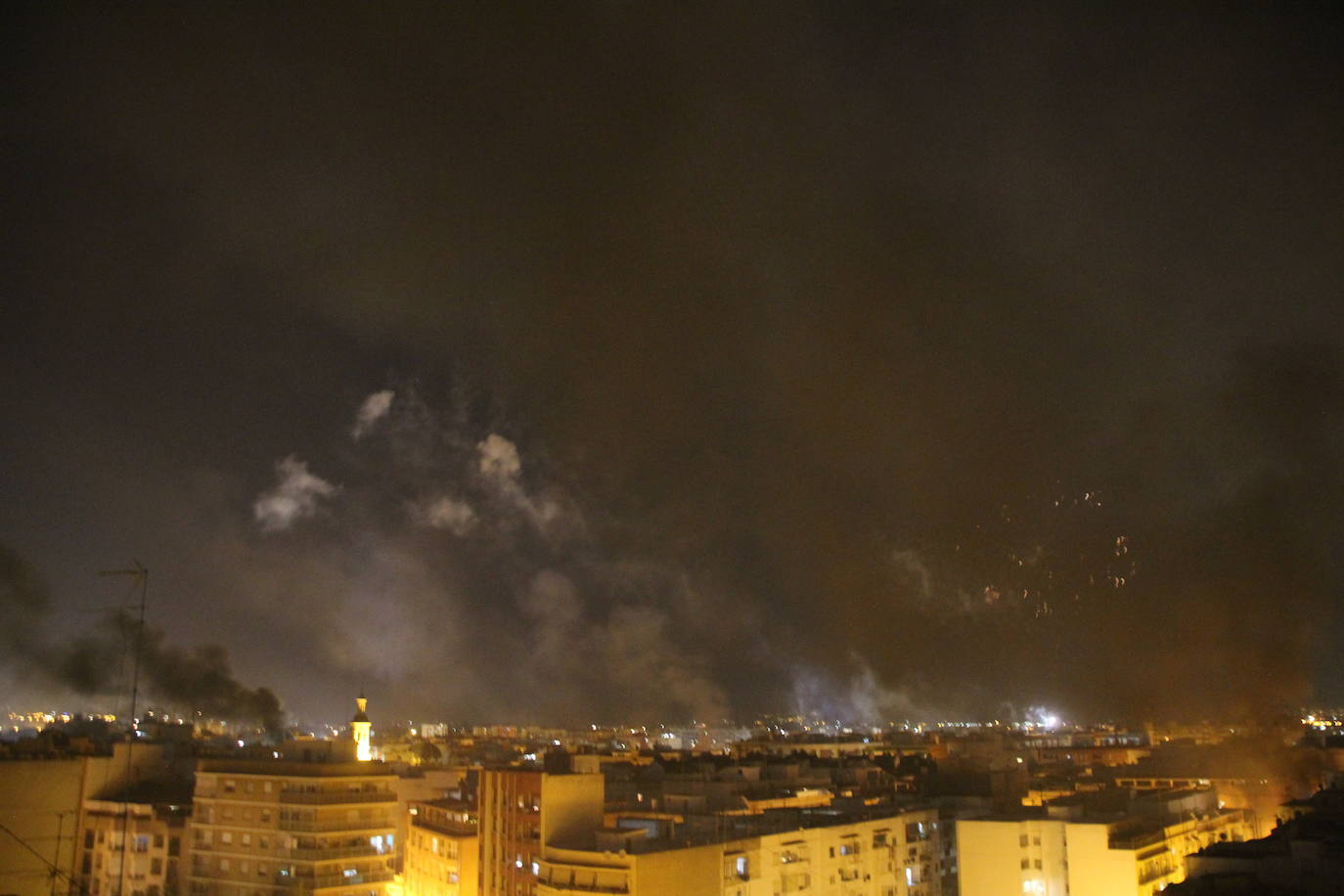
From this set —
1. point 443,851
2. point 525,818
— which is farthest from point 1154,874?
point 443,851

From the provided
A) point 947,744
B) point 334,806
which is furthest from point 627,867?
point 947,744

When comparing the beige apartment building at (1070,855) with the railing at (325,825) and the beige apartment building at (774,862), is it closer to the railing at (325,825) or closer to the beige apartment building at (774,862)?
the beige apartment building at (774,862)

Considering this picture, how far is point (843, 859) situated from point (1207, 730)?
55.4 metres

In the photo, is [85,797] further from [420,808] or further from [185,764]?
[420,808]

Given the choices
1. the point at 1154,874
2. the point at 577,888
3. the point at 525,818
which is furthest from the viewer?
the point at 1154,874

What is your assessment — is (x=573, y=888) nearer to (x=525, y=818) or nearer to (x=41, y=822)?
(x=525, y=818)

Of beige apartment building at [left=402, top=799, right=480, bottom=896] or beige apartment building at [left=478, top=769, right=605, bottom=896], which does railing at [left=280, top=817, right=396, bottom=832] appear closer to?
beige apartment building at [left=402, top=799, right=480, bottom=896]

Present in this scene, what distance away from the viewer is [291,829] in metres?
22.1

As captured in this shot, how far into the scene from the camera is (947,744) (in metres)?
64.4

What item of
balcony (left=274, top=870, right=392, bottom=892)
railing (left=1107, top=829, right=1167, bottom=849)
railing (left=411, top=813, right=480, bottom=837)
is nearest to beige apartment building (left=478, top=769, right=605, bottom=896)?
railing (left=411, top=813, right=480, bottom=837)

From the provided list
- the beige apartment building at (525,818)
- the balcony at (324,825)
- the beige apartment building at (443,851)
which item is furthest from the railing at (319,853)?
the beige apartment building at (525,818)

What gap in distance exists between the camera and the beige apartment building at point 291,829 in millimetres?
22016

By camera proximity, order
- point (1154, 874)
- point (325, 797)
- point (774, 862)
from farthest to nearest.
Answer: point (325, 797) → point (1154, 874) → point (774, 862)

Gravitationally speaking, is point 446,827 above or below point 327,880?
above
